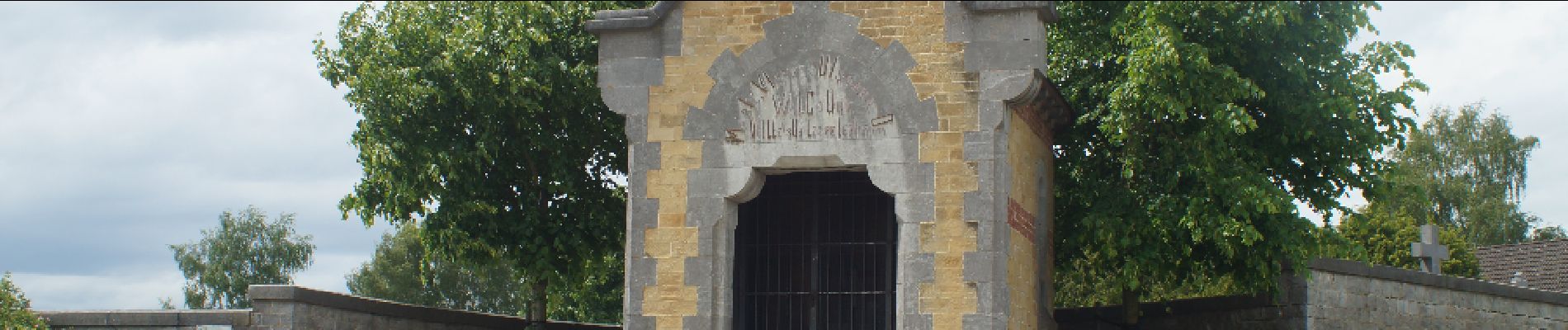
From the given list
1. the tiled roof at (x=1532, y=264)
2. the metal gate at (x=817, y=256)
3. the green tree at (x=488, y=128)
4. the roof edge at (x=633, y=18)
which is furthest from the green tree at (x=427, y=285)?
the roof edge at (x=633, y=18)

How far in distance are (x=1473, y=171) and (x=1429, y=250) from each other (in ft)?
79.7

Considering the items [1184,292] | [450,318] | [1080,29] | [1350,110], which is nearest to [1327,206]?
[1350,110]

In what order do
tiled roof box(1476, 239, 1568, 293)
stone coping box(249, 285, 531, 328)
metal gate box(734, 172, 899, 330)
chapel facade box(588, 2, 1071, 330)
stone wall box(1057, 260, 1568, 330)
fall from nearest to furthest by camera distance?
1. chapel facade box(588, 2, 1071, 330)
2. stone coping box(249, 285, 531, 328)
3. metal gate box(734, 172, 899, 330)
4. stone wall box(1057, 260, 1568, 330)
5. tiled roof box(1476, 239, 1568, 293)

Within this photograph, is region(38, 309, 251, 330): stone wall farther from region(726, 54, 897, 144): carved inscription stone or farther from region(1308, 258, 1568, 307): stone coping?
region(1308, 258, 1568, 307): stone coping

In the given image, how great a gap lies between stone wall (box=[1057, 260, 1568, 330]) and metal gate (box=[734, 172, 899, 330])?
5.48 metres

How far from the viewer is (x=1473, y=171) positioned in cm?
4703

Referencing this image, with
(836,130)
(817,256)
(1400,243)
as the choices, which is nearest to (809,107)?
(836,130)

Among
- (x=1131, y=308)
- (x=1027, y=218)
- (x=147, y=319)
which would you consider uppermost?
(x=1027, y=218)

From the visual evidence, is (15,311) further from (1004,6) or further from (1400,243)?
(1400,243)

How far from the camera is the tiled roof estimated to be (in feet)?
112

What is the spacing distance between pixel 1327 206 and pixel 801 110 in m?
8.35

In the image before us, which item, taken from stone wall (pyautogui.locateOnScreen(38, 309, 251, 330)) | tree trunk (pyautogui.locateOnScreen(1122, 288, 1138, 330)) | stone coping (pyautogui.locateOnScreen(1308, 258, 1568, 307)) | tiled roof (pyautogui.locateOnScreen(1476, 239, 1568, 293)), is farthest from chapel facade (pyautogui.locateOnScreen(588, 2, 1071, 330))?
tiled roof (pyautogui.locateOnScreen(1476, 239, 1568, 293))

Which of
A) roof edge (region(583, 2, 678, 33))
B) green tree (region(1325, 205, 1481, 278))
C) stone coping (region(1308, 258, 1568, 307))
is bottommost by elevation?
stone coping (region(1308, 258, 1568, 307))

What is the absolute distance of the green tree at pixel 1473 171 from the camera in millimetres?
45219
